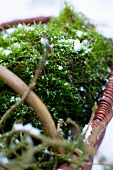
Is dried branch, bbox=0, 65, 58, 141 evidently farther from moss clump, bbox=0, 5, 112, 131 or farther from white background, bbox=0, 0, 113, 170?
white background, bbox=0, 0, 113, 170

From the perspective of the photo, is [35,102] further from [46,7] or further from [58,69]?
[46,7]

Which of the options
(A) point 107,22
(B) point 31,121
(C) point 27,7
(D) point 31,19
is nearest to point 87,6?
(C) point 27,7

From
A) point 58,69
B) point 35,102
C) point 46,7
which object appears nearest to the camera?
point 35,102

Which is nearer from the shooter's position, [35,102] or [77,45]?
[35,102]

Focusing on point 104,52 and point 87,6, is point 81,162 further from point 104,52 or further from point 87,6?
point 87,6

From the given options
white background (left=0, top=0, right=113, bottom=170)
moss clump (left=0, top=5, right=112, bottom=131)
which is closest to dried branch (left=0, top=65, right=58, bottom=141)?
moss clump (left=0, top=5, right=112, bottom=131)

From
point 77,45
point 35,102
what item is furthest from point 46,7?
point 35,102

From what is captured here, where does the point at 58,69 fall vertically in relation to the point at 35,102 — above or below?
above

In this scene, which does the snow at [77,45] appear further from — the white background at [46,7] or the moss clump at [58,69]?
the white background at [46,7]

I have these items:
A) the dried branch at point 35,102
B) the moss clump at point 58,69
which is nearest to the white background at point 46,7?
the moss clump at point 58,69
